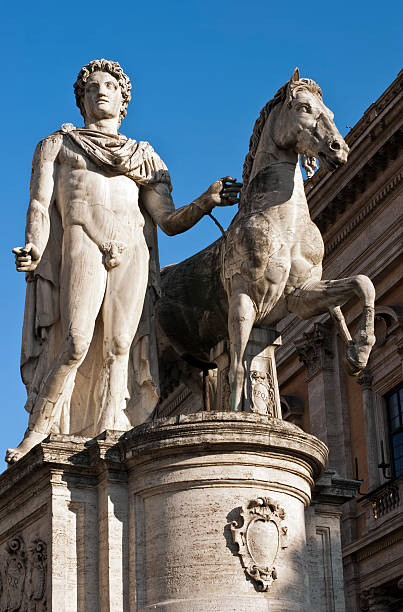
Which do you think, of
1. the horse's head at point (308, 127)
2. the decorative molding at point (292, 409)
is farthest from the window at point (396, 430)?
the horse's head at point (308, 127)

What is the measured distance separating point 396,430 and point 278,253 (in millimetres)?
17050

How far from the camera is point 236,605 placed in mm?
8352

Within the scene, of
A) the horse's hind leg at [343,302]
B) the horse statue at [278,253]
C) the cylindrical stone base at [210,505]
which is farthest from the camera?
the horse statue at [278,253]

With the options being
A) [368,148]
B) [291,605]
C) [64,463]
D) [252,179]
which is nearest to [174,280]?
[252,179]

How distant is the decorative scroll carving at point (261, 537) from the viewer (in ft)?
27.9

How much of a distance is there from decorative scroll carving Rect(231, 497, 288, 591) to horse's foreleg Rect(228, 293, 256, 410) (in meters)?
1.32

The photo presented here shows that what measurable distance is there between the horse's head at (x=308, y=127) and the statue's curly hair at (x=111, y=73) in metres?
1.30

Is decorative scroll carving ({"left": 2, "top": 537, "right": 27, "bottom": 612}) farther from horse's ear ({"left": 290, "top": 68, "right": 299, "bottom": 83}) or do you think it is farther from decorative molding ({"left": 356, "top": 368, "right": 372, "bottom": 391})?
decorative molding ({"left": 356, "top": 368, "right": 372, "bottom": 391})

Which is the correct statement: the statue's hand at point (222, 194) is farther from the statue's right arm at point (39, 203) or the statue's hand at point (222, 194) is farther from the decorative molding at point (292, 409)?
the decorative molding at point (292, 409)

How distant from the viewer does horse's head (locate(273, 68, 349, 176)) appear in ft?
33.5

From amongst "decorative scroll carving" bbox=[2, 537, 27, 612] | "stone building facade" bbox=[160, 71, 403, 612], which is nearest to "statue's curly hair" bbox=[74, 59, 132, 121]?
"decorative scroll carving" bbox=[2, 537, 27, 612]

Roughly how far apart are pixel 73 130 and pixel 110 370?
6.83ft

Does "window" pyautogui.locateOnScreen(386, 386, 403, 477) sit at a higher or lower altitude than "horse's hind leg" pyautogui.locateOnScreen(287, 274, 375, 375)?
higher

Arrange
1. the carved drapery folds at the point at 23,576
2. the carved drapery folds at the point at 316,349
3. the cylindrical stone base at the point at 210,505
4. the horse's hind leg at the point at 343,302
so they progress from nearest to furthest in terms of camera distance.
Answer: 1. the cylindrical stone base at the point at 210,505
2. the carved drapery folds at the point at 23,576
3. the horse's hind leg at the point at 343,302
4. the carved drapery folds at the point at 316,349
